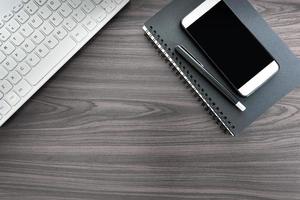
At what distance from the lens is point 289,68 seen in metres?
0.79

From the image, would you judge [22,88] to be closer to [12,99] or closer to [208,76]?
[12,99]

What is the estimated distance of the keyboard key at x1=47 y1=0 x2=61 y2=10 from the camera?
759 millimetres

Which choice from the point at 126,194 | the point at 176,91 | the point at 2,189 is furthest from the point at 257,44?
the point at 2,189

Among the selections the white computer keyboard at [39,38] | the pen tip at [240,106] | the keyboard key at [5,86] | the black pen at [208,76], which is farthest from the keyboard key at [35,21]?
the pen tip at [240,106]

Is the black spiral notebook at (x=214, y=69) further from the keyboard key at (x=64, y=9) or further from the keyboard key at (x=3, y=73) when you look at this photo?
the keyboard key at (x=3, y=73)

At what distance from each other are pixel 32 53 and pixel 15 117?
0.12 m

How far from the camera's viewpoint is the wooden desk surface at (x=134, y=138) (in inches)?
30.4

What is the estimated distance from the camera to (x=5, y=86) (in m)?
0.75

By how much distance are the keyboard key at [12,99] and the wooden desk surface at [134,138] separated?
0.11ft

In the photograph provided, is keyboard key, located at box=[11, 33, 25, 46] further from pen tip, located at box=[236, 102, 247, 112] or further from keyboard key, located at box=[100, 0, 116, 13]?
pen tip, located at box=[236, 102, 247, 112]

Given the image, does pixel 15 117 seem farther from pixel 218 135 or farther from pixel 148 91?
pixel 218 135

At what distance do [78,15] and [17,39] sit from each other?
0.36ft

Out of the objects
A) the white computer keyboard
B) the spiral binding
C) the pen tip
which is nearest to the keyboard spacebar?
the white computer keyboard

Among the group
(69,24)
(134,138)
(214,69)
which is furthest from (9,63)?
(214,69)
